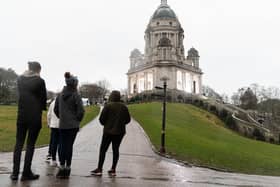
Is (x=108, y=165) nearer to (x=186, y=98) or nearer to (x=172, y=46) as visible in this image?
(x=186, y=98)

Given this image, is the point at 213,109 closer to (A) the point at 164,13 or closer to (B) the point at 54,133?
(A) the point at 164,13

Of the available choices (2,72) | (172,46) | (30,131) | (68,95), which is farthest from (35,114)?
(2,72)

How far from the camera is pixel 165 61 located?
93.2 meters

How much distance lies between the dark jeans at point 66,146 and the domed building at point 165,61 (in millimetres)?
81870

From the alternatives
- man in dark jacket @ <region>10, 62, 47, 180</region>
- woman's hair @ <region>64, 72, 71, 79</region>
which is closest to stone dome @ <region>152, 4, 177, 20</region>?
woman's hair @ <region>64, 72, 71, 79</region>

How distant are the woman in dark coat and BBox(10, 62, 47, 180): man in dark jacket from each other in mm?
657

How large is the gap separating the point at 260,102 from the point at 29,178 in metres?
105

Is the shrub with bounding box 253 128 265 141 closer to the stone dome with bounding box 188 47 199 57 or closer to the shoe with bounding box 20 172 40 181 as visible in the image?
the stone dome with bounding box 188 47 199 57

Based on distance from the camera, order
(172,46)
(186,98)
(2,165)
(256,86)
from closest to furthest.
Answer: (2,165), (186,98), (172,46), (256,86)

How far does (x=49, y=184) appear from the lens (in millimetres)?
7977

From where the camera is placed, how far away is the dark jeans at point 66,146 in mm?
8711

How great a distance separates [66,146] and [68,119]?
63cm

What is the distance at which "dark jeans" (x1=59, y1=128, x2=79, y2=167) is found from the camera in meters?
8.71

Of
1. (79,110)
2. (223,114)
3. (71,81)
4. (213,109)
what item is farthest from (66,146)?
(213,109)
